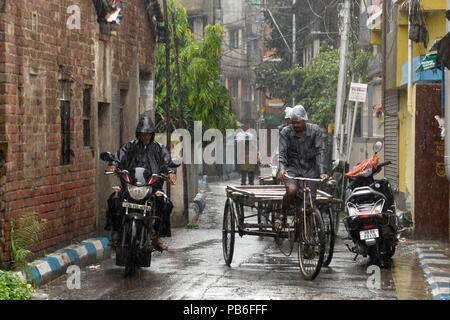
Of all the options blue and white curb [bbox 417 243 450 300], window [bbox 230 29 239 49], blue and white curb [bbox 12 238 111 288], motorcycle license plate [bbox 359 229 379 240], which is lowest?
blue and white curb [bbox 417 243 450 300]

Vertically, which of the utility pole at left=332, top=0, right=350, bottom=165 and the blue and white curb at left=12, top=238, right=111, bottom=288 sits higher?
the utility pole at left=332, top=0, right=350, bottom=165

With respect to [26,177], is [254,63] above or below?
above

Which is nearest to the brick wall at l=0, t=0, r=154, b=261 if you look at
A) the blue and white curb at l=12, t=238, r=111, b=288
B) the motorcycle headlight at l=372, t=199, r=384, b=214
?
the blue and white curb at l=12, t=238, r=111, b=288

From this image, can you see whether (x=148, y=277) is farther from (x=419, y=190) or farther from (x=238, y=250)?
(x=419, y=190)

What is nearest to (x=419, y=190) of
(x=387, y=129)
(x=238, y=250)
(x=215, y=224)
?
(x=238, y=250)

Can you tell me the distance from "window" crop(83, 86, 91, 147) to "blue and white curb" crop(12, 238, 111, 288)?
1.64 metres

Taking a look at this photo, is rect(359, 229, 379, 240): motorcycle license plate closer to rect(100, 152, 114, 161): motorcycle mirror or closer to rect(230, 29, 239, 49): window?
rect(100, 152, 114, 161): motorcycle mirror

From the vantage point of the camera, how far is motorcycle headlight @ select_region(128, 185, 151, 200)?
10.4m

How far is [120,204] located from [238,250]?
336 centimetres

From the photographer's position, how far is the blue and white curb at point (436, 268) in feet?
29.6

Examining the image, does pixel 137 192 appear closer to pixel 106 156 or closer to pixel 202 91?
pixel 106 156

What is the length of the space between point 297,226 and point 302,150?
3.58ft

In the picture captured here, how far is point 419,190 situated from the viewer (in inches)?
561

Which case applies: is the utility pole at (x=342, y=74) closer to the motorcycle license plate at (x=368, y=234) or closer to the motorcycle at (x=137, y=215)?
the motorcycle license plate at (x=368, y=234)
